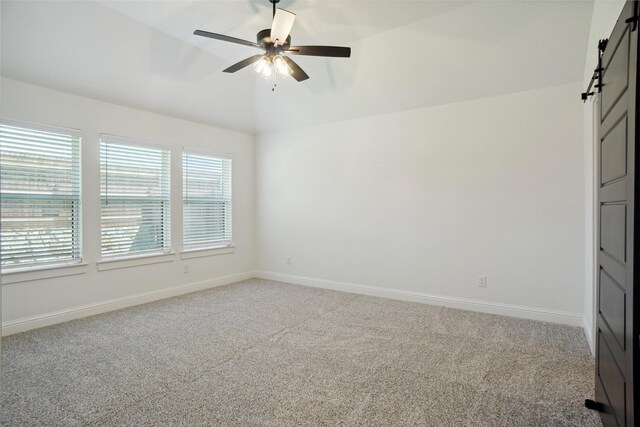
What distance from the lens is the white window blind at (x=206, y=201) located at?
5.12 metres

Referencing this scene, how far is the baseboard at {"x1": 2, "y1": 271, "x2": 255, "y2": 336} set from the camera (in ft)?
11.5

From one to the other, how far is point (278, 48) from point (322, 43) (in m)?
0.97

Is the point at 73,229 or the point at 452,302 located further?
the point at 452,302

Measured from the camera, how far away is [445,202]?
14.4 ft

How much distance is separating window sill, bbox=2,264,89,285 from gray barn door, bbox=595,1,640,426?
14.9ft

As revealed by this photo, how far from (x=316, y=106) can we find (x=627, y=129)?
392cm

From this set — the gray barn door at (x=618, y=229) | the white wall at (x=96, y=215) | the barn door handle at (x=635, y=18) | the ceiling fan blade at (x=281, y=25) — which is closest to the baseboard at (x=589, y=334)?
the gray barn door at (x=618, y=229)

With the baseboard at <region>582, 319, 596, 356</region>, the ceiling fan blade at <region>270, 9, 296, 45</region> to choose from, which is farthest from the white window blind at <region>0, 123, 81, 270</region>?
the baseboard at <region>582, 319, 596, 356</region>

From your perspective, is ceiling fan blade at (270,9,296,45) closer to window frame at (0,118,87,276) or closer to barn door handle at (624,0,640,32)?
barn door handle at (624,0,640,32)

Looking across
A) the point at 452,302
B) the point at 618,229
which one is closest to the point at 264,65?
the point at 618,229

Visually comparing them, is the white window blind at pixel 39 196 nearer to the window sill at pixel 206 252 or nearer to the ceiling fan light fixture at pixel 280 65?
the window sill at pixel 206 252

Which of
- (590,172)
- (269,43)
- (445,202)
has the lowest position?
(445,202)

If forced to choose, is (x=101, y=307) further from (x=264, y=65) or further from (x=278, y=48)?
(x=278, y=48)

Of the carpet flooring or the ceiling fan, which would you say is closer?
the carpet flooring
